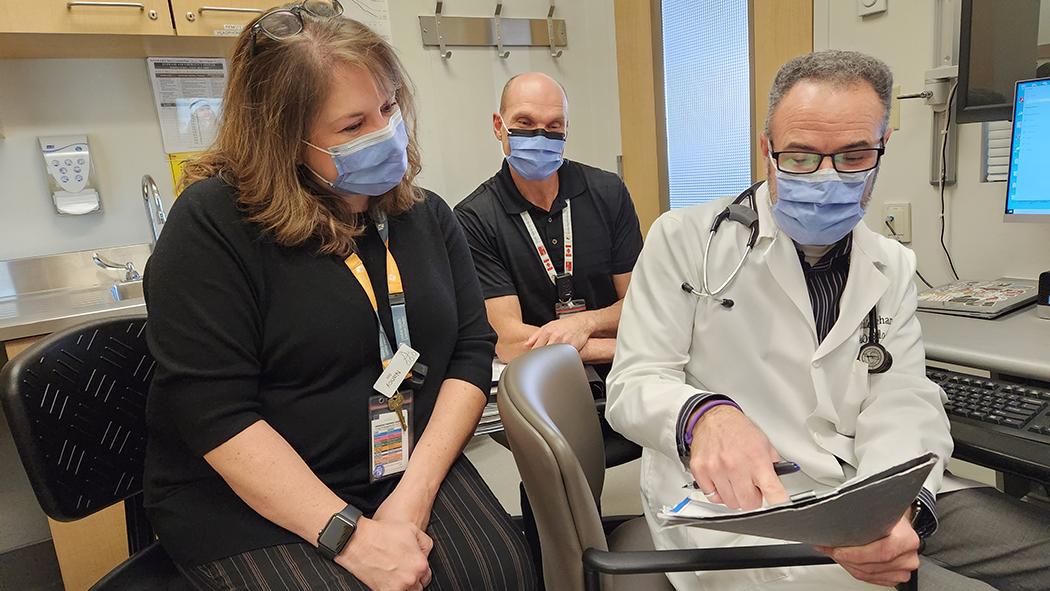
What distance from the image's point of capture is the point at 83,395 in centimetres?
118

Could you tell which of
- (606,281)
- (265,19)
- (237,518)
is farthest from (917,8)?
(237,518)

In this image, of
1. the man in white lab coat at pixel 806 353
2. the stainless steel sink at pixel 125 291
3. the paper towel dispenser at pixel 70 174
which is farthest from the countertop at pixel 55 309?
the man in white lab coat at pixel 806 353

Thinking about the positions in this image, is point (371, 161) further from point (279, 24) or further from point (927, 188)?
point (927, 188)

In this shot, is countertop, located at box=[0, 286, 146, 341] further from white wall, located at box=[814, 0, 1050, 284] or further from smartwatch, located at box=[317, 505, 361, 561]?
white wall, located at box=[814, 0, 1050, 284]

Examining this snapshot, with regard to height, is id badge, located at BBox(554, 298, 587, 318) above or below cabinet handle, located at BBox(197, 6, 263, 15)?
below

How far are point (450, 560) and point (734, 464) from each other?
1.74ft

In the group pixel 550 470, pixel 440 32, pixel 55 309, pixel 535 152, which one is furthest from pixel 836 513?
pixel 440 32

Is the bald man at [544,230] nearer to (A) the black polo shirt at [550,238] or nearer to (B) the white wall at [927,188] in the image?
(A) the black polo shirt at [550,238]

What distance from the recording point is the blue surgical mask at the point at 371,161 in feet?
3.96

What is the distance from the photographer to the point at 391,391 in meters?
1.23

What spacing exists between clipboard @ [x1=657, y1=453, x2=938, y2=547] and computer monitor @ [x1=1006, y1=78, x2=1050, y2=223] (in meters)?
1.20

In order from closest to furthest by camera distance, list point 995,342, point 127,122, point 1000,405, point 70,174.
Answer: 1. point 1000,405
2. point 995,342
3. point 70,174
4. point 127,122

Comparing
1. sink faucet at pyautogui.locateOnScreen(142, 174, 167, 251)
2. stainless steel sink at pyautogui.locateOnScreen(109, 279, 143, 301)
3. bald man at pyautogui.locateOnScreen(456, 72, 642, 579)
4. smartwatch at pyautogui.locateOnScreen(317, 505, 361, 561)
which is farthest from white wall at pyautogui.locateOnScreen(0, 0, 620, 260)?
smartwatch at pyautogui.locateOnScreen(317, 505, 361, 561)

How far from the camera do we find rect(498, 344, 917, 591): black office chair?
0.86m
